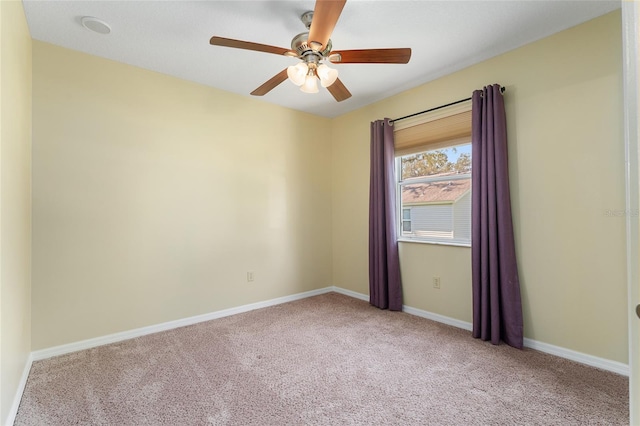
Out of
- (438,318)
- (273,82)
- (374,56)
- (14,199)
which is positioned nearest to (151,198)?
(14,199)

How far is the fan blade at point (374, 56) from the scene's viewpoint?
1881mm

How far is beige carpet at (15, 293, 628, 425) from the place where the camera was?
5.58 feet

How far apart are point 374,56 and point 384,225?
2.00 metres

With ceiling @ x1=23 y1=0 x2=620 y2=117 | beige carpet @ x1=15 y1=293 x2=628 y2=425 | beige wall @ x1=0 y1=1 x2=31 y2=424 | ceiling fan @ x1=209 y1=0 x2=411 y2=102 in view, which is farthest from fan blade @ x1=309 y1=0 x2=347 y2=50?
beige carpet @ x1=15 y1=293 x2=628 y2=425

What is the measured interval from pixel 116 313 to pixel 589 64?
4.33 metres

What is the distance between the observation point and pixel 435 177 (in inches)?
129

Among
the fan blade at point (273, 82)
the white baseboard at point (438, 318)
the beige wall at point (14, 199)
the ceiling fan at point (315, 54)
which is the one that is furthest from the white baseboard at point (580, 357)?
the beige wall at point (14, 199)

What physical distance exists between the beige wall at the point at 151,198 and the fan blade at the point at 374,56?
1934mm

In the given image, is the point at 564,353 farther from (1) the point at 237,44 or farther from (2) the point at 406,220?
(1) the point at 237,44

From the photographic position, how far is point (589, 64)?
2213 millimetres

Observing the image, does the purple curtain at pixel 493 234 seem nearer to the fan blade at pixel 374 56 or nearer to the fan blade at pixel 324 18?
the fan blade at pixel 374 56

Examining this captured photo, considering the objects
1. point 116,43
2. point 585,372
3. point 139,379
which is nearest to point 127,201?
point 116,43

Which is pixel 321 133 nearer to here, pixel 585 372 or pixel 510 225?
pixel 510 225

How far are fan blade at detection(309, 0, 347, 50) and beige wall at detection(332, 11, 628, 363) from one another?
5.95 feet
